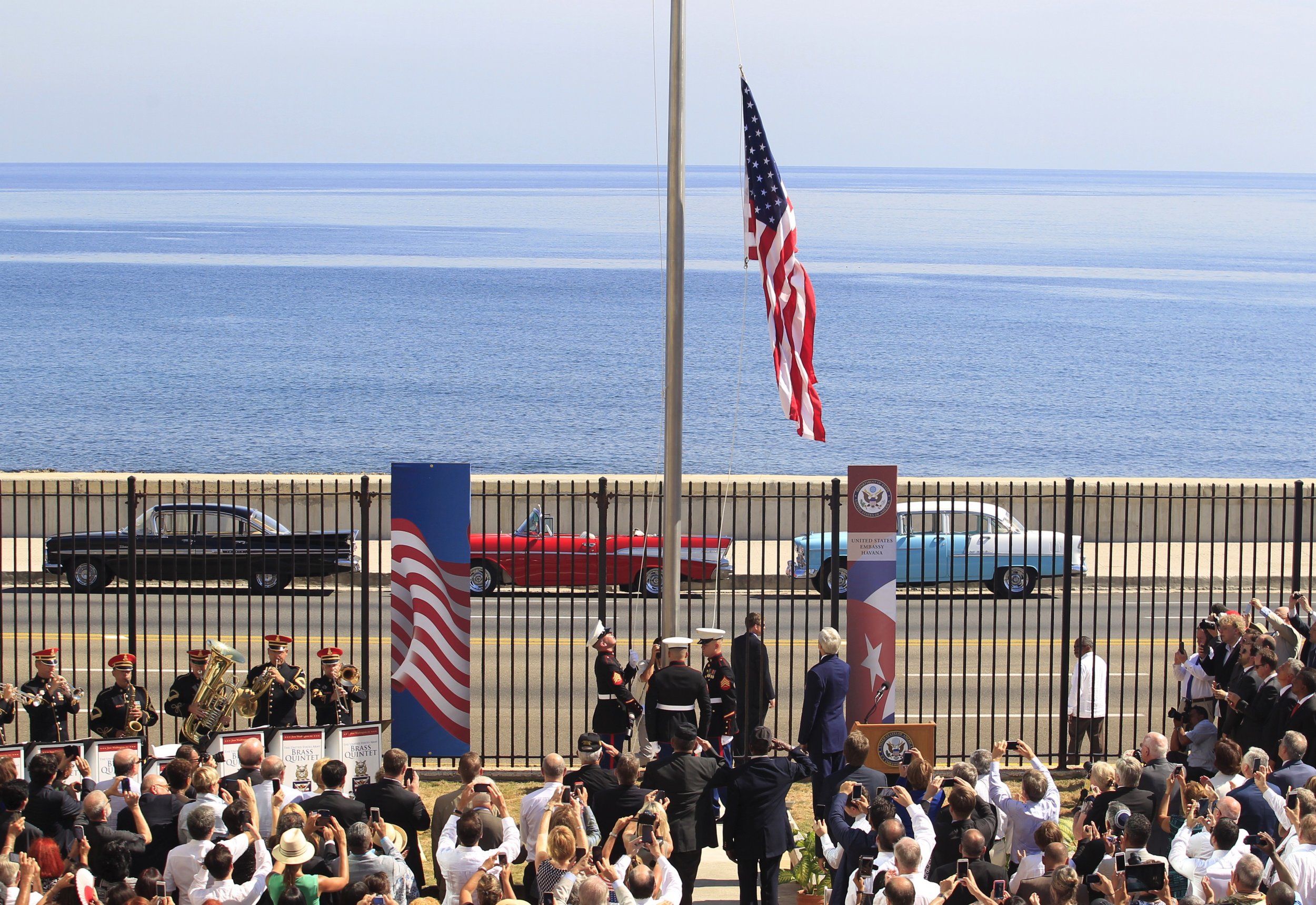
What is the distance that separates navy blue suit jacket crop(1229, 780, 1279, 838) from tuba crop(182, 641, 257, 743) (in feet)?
25.0

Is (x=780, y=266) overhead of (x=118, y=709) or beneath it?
overhead

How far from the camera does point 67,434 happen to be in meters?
68.2

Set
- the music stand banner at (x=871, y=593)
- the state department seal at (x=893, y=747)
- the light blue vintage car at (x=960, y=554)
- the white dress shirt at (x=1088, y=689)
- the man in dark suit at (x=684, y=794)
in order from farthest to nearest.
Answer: the light blue vintage car at (x=960, y=554)
the white dress shirt at (x=1088, y=689)
the music stand banner at (x=871, y=593)
the state department seal at (x=893, y=747)
the man in dark suit at (x=684, y=794)

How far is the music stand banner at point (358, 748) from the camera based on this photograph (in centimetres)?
1080

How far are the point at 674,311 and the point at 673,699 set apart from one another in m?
3.18

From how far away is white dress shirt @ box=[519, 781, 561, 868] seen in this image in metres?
8.94

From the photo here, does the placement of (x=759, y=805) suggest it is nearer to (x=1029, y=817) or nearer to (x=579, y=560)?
(x=1029, y=817)

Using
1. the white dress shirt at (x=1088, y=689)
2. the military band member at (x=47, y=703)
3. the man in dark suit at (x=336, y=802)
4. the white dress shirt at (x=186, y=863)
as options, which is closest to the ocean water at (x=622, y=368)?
the white dress shirt at (x=1088, y=689)

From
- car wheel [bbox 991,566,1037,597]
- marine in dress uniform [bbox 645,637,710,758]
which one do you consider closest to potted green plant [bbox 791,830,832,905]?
marine in dress uniform [bbox 645,637,710,758]

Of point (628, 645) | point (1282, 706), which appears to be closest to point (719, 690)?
point (1282, 706)

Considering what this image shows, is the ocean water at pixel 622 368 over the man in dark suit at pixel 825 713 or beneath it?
over

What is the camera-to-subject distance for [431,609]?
12.5 metres

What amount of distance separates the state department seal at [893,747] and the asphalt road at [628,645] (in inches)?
62.3

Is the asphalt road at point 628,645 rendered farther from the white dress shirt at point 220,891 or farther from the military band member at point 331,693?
the white dress shirt at point 220,891
